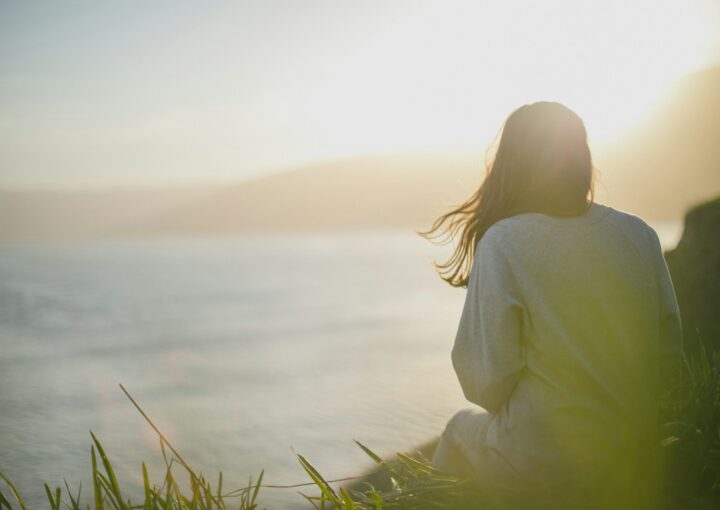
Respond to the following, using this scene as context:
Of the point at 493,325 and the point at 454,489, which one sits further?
the point at 454,489

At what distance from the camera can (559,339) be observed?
200 centimetres

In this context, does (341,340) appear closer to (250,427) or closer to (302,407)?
(302,407)

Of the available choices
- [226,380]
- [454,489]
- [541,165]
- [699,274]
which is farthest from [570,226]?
[226,380]

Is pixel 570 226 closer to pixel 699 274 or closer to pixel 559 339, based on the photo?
pixel 559 339

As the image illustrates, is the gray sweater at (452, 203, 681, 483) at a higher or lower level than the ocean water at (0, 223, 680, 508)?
higher

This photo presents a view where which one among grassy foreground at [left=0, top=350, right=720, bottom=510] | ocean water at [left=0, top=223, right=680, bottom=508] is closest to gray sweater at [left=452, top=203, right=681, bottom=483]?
grassy foreground at [left=0, top=350, right=720, bottom=510]

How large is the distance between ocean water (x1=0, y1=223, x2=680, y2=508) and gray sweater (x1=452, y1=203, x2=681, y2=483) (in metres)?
3.70

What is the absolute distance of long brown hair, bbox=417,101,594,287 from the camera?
2.11 m

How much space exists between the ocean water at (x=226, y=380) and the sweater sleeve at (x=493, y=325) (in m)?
3.73

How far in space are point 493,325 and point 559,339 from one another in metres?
0.21

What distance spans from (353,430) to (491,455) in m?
5.16

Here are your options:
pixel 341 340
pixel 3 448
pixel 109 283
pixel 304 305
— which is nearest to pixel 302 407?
pixel 3 448

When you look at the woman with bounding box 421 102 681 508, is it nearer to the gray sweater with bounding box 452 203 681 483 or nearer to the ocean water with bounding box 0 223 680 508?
the gray sweater with bounding box 452 203 681 483

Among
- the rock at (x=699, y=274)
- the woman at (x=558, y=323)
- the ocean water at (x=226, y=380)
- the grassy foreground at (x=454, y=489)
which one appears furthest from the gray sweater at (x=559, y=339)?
the ocean water at (x=226, y=380)
